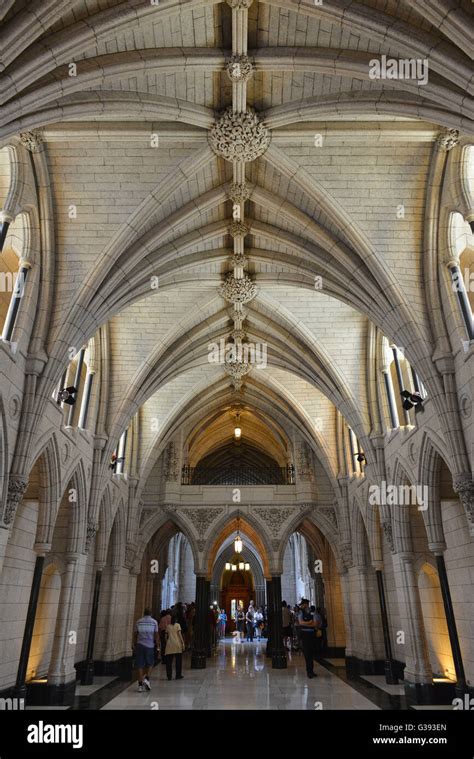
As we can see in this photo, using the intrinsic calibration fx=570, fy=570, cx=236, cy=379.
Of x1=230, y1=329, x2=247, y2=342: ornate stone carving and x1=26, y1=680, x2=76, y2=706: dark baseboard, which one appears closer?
x1=26, y1=680, x2=76, y2=706: dark baseboard

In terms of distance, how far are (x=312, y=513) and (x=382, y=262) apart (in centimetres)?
1108

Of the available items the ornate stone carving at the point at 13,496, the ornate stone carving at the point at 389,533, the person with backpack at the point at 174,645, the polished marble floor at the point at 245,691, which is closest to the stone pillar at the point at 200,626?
the polished marble floor at the point at 245,691

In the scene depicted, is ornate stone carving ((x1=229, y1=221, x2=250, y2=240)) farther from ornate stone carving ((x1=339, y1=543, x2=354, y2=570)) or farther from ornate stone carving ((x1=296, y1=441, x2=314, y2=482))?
ornate stone carving ((x1=339, y1=543, x2=354, y2=570))

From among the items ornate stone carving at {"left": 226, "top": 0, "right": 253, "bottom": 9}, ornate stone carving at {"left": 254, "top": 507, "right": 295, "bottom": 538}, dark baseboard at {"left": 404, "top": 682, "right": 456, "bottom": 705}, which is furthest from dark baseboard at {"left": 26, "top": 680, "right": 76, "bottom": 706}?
ornate stone carving at {"left": 226, "top": 0, "right": 253, "bottom": 9}

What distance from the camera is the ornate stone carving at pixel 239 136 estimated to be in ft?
31.1

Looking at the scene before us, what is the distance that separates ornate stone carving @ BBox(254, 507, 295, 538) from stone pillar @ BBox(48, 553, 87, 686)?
7539 millimetres

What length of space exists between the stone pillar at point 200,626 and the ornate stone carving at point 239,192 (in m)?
13.0

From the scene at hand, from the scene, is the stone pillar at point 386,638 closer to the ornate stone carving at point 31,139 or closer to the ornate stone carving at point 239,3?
the ornate stone carving at point 31,139

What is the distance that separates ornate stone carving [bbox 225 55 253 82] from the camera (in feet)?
27.3

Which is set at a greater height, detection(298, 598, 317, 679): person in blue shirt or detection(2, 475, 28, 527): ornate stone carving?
detection(2, 475, 28, 527): ornate stone carving

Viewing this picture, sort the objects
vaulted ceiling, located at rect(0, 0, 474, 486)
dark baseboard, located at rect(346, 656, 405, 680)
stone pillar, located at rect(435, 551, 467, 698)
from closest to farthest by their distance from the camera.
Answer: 1. vaulted ceiling, located at rect(0, 0, 474, 486)
2. stone pillar, located at rect(435, 551, 467, 698)
3. dark baseboard, located at rect(346, 656, 405, 680)

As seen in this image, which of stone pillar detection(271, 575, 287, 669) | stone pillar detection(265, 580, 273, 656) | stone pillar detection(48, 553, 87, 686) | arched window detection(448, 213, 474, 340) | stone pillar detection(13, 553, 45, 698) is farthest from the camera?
stone pillar detection(265, 580, 273, 656)

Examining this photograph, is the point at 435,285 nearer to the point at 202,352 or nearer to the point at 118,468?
the point at 202,352

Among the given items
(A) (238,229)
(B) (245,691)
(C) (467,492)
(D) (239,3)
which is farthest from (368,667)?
(D) (239,3)
